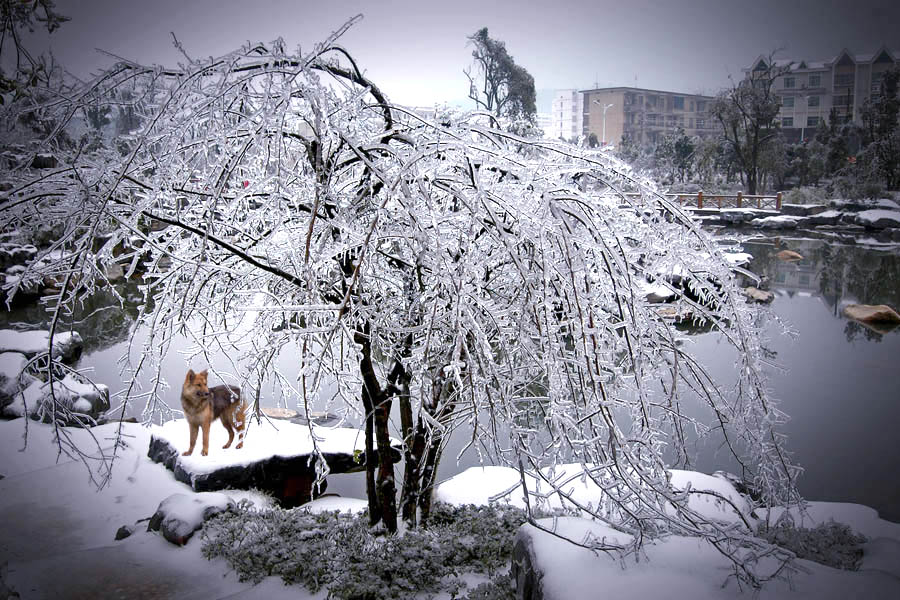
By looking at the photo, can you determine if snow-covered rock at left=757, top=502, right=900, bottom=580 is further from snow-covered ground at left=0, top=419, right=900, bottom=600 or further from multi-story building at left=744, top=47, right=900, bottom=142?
multi-story building at left=744, top=47, right=900, bottom=142

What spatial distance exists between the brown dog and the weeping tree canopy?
1352mm

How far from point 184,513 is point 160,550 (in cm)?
20

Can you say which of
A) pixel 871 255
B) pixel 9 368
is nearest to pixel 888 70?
pixel 871 255

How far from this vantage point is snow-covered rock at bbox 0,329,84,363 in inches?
256

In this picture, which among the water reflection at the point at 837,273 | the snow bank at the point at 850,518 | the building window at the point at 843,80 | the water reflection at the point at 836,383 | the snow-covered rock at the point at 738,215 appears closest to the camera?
the snow bank at the point at 850,518

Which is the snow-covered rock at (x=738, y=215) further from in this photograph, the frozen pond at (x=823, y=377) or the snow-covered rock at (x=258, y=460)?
the snow-covered rock at (x=258, y=460)

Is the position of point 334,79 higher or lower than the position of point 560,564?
higher

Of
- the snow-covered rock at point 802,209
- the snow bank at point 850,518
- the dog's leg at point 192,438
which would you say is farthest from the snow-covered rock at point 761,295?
the snow-covered rock at point 802,209

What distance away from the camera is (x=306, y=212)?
2482 mm

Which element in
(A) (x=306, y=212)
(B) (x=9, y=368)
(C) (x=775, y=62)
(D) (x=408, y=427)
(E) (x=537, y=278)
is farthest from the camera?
(C) (x=775, y=62)

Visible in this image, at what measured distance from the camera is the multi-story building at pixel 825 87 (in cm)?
1380

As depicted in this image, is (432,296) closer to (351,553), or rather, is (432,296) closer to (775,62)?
(351,553)

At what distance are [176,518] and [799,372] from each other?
642 centimetres

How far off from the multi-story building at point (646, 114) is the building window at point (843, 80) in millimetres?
7582
